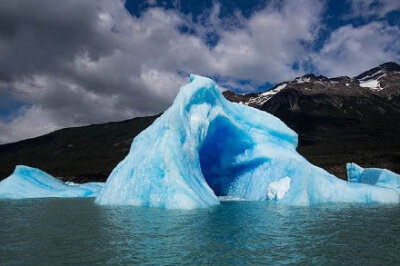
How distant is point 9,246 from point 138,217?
623 centimetres

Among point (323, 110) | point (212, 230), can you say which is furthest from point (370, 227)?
point (323, 110)

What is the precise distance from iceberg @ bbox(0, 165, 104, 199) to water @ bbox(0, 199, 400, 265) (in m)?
18.7

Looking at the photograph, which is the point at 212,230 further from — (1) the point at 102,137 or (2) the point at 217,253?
(1) the point at 102,137

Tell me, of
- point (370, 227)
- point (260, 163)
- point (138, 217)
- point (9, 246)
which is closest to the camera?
point (9, 246)

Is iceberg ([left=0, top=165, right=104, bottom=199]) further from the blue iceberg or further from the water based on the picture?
the blue iceberg

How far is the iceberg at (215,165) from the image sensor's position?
2125cm

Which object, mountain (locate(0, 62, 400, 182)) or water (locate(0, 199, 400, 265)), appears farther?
mountain (locate(0, 62, 400, 182))

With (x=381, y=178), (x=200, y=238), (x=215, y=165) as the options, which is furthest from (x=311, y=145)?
(x=200, y=238)

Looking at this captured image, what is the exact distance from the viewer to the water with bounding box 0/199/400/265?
1007 cm

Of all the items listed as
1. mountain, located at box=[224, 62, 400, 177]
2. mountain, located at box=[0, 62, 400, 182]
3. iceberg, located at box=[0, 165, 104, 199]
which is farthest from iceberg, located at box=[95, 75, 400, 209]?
mountain, located at box=[0, 62, 400, 182]

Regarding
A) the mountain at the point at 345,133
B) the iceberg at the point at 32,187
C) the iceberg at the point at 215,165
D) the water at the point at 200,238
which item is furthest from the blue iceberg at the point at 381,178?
the mountain at the point at 345,133

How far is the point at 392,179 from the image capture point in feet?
109

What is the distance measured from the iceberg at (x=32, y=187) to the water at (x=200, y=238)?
18.7 metres

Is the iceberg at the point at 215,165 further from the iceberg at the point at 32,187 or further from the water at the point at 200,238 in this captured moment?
the iceberg at the point at 32,187
